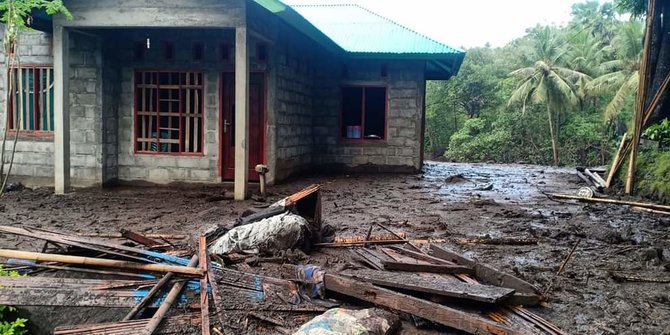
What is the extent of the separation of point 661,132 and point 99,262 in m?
11.1

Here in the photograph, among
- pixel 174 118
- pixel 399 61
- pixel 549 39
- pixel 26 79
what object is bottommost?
pixel 174 118

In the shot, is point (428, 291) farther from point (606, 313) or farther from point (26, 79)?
point (26, 79)

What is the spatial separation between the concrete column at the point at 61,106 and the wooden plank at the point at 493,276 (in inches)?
301

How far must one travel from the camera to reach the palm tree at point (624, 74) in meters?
27.1

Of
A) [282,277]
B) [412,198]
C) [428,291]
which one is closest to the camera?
[428,291]

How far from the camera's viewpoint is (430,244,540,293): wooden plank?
4148 mm

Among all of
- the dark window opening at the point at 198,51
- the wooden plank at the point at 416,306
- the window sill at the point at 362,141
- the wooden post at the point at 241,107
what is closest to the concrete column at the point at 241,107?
the wooden post at the point at 241,107

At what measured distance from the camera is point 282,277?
452 cm

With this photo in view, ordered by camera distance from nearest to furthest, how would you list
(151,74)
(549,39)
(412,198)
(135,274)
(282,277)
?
(135,274) < (282,277) < (412,198) < (151,74) < (549,39)

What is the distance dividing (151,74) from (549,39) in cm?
2832

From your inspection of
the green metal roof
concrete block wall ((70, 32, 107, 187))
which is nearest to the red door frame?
the green metal roof

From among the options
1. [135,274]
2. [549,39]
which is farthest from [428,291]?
[549,39]

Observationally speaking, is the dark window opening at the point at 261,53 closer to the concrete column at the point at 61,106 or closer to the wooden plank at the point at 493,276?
the concrete column at the point at 61,106

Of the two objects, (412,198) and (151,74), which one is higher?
(151,74)
